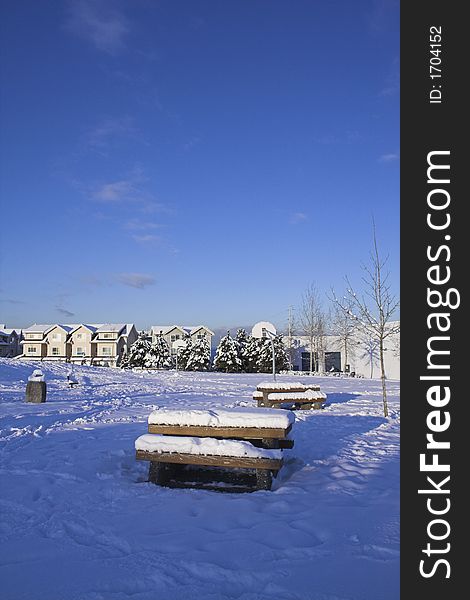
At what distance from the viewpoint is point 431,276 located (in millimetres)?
2520

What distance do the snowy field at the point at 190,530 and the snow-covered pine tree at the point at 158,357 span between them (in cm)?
4279

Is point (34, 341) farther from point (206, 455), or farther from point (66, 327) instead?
point (206, 455)

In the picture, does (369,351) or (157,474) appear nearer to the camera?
(157,474)

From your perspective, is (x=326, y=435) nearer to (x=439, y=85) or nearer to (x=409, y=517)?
(x=409, y=517)

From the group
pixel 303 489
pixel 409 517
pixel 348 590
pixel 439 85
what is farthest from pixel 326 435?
pixel 439 85

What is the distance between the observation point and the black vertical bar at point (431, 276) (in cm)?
234

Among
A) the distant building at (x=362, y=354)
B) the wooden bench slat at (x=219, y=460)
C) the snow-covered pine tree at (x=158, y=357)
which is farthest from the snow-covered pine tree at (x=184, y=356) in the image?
the wooden bench slat at (x=219, y=460)

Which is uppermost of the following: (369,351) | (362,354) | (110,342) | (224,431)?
(110,342)

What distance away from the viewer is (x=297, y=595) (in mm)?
2990

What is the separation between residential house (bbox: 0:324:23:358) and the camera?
258ft

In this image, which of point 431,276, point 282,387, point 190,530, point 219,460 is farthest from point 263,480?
point 282,387

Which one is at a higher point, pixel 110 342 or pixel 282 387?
pixel 110 342

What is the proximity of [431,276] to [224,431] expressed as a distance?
371 cm

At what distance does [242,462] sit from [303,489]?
30.6 inches
